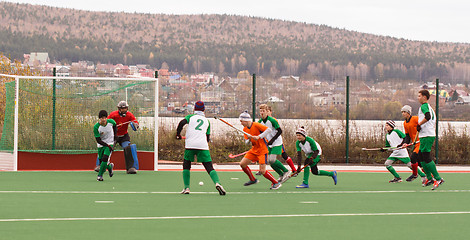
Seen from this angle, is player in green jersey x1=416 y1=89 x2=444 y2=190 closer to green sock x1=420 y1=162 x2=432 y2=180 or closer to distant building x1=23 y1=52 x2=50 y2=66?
green sock x1=420 y1=162 x2=432 y2=180

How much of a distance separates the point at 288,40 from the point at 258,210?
116069 mm

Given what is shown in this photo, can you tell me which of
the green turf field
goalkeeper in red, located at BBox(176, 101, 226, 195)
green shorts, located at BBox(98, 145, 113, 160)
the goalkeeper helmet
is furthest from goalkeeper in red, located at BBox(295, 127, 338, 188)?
the goalkeeper helmet

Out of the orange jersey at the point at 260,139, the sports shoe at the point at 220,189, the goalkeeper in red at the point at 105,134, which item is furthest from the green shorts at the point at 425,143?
the goalkeeper in red at the point at 105,134

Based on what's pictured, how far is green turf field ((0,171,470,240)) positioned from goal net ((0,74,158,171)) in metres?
2.73

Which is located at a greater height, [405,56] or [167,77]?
[405,56]

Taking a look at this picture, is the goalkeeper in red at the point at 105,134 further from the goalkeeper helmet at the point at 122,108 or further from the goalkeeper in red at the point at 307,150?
the goalkeeper in red at the point at 307,150

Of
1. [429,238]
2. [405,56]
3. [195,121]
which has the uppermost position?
[405,56]

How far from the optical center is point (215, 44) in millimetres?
123625

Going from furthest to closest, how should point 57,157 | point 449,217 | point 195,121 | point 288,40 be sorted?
1. point 288,40
2. point 57,157
3. point 195,121
4. point 449,217

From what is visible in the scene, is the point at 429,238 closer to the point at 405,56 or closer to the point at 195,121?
the point at 195,121

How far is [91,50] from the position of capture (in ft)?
390

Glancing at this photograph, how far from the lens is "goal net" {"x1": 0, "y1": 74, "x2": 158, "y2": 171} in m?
20.5

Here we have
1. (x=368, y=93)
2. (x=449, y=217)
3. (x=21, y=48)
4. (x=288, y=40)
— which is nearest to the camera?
(x=449, y=217)

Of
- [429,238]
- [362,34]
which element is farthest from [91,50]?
[429,238]
